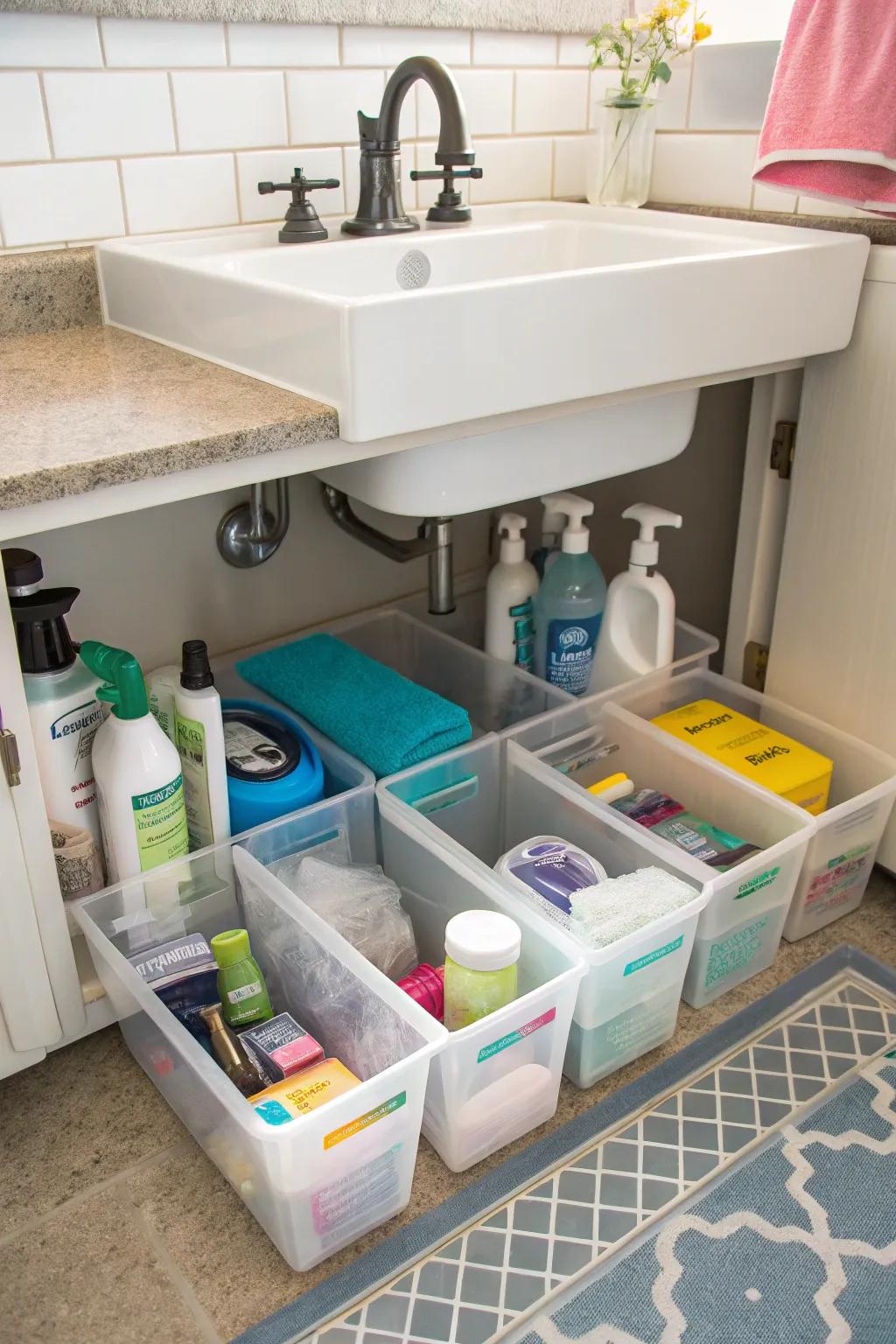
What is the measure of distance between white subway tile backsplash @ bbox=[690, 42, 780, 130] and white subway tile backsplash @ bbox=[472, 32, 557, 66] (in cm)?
21

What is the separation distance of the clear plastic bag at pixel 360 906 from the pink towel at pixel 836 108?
0.92 metres

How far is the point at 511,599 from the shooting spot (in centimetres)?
155

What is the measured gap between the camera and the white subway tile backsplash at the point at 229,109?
1.31 m

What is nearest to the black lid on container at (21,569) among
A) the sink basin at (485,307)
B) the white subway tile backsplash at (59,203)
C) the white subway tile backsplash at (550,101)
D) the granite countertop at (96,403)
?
the granite countertop at (96,403)

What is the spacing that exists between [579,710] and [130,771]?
0.60 meters

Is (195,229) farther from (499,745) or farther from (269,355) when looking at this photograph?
(499,745)

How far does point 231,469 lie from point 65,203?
52cm

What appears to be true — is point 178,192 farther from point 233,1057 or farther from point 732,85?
point 233,1057

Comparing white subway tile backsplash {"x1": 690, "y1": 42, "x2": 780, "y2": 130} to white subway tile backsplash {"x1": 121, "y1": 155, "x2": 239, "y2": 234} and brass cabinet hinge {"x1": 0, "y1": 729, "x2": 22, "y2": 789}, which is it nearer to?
white subway tile backsplash {"x1": 121, "y1": 155, "x2": 239, "y2": 234}

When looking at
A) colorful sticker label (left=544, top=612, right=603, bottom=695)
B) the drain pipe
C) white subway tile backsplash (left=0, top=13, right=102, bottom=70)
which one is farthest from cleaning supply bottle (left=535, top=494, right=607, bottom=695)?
white subway tile backsplash (left=0, top=13, right=102, bottom=70)

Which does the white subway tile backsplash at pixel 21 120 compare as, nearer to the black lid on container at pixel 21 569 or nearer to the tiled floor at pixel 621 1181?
the black lid on container at pixel 21 569

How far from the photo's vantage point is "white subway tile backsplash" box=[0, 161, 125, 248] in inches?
48.2

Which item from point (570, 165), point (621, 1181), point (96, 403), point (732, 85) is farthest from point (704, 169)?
point (621, 1181)

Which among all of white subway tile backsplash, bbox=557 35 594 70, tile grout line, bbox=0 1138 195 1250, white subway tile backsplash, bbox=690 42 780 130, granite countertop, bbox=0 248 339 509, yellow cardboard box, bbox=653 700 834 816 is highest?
Answer: white subway tile backsplash, bbox=557 35 594 70
